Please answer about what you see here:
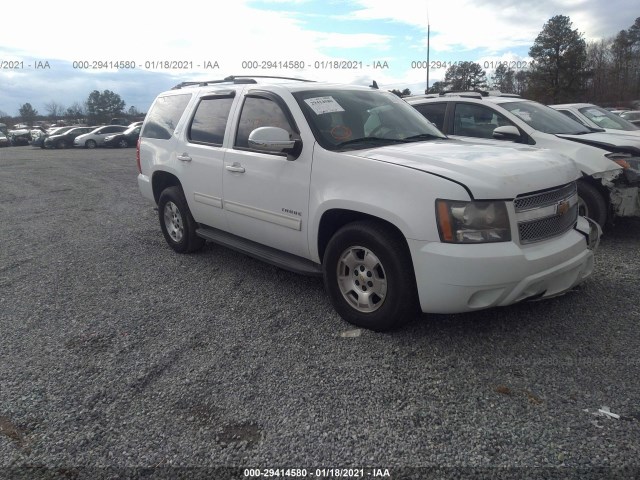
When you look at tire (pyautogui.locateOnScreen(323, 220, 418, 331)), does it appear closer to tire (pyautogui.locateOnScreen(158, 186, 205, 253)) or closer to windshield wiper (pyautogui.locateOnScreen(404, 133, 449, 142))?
windshield wiper (pyautogui.locateOnScreen(404, 133, 449, 142))

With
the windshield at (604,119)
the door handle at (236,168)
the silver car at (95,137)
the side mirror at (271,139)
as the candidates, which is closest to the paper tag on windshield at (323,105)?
the side mirror at (271,139)

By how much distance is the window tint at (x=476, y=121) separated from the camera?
647 cm

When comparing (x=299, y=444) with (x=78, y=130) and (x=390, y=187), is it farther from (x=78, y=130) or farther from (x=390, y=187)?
(x=78, y=130)

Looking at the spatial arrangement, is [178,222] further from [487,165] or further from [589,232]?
[589,232]

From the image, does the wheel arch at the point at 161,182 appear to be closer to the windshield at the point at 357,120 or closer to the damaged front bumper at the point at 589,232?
the windshield at the point at 357,120

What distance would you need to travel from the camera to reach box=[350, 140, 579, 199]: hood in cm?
320

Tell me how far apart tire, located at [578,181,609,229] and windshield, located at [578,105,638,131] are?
3349 mm

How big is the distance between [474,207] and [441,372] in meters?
1.06

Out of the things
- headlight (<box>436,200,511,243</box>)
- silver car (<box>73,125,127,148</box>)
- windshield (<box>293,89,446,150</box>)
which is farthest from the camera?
silver car (<box>73,125,127,148</box>)

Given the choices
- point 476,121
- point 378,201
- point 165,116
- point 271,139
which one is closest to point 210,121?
point 165,116

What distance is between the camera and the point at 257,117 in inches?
182

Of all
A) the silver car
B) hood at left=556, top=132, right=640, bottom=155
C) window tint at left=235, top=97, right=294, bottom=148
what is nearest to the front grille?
window tint at left=235, top=97, right=294, bottom=148

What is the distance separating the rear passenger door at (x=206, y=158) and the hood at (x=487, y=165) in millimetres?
1726

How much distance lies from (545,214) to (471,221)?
0.67 m
